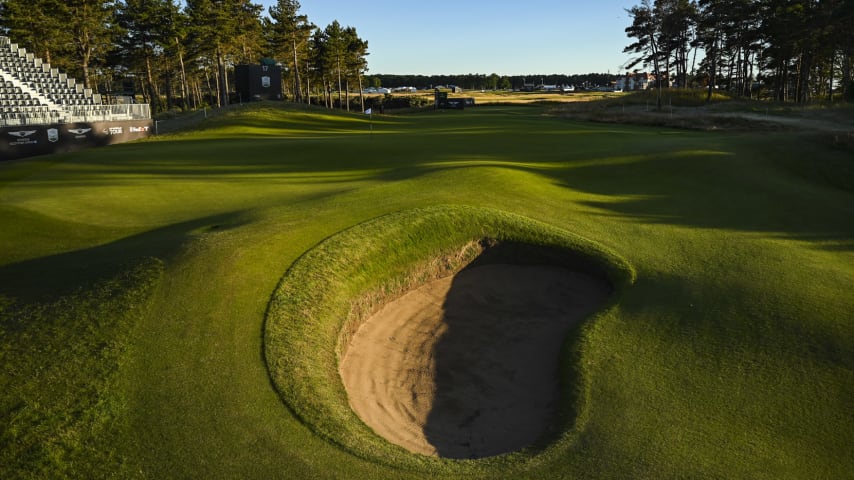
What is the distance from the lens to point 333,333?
9.30 metres

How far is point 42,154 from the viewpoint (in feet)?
99.5

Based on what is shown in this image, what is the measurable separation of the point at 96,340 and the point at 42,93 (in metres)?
41.7

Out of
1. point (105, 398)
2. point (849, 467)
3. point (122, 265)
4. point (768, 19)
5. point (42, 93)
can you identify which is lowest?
point (849, 467)

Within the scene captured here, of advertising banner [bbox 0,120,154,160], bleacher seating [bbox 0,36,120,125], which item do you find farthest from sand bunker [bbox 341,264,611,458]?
bleacher seating [bbox 0,36,120,125]

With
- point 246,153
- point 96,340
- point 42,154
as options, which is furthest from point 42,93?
point 96,340

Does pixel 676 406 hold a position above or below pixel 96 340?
below

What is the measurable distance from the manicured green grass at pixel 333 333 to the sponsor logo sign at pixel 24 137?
12.0 m

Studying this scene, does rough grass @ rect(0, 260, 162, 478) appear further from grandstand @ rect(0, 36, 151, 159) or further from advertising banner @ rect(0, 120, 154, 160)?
grandstand @ rect(0, 36, 151, 159)

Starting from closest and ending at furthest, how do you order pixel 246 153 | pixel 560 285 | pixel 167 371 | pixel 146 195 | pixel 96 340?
pixel 167 371, pixel 96 340, pixel 560 285, pixel 146 195, pixel 246 153

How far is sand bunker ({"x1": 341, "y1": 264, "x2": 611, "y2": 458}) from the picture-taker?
7.73 m

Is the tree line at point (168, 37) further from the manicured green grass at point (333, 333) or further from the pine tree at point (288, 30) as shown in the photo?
the manicured green grass at point (333, 333)

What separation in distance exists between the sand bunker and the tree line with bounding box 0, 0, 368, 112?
5982cm

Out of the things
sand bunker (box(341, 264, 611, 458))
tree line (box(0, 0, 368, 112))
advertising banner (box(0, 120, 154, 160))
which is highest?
tree line (box(0, 0, 368, 112))

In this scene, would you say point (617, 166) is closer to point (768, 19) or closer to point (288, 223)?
point (288, 223)
